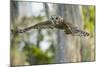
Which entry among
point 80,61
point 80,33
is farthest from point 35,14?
point 80,61

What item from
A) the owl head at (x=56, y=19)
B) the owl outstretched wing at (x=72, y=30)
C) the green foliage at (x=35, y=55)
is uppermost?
the owl head at (x=56, y=19)

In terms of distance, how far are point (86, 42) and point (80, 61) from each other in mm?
214

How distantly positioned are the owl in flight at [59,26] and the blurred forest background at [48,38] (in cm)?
3

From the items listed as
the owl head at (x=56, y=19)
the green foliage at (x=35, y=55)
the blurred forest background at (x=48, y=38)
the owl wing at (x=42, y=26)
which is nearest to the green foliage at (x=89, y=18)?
the blurred forest background at (x=48, y=38)

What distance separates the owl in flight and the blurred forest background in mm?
32

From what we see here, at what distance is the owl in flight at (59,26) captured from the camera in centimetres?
207

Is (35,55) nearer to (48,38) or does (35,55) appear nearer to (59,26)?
(48,38)

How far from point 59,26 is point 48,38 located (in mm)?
170

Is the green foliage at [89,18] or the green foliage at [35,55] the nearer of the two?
the green foliage at [35,55]

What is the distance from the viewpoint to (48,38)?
2.09 metres

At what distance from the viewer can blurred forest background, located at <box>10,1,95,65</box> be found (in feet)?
6.53

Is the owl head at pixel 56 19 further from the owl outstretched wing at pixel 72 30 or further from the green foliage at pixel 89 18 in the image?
the green foliage at pixel 89 18

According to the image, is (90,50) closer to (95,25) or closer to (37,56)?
(95,25)

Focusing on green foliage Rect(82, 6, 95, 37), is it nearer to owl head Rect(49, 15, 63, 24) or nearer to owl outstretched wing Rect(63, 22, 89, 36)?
owl outstretched wing Rect(63, 22, 89, 36)
